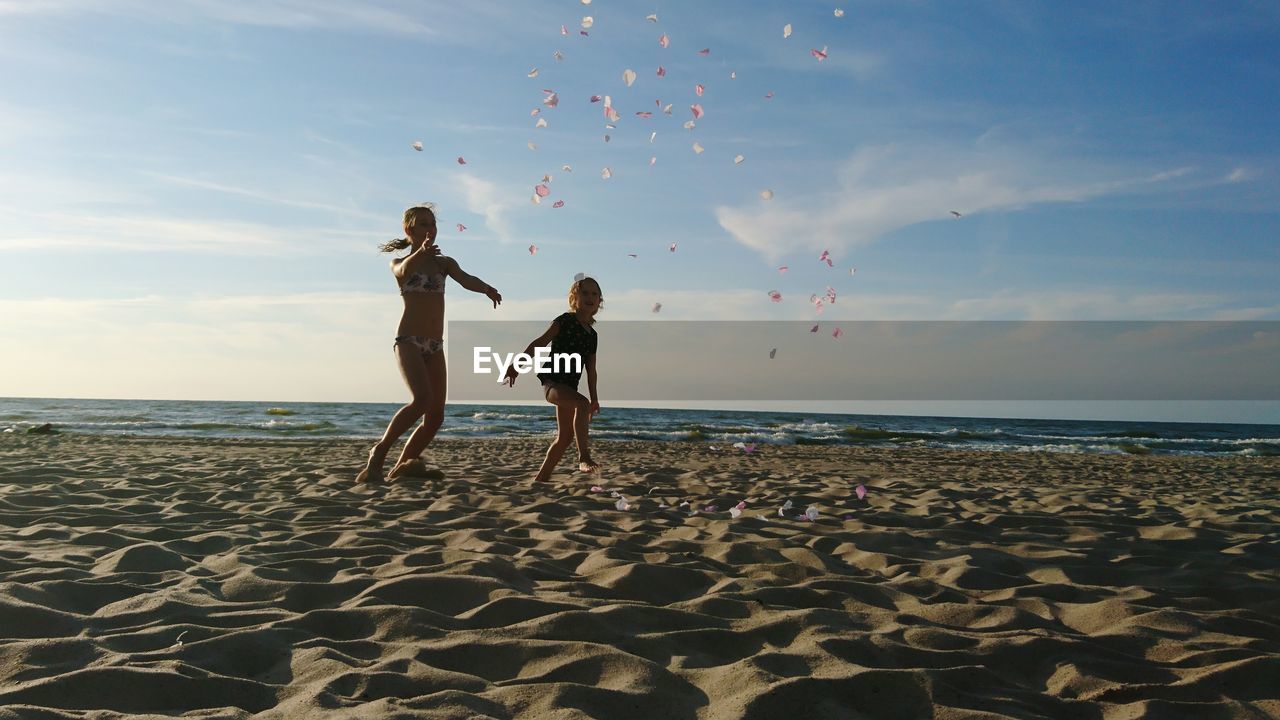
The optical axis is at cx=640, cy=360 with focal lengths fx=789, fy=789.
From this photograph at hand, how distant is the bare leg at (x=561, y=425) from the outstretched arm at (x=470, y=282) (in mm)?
964

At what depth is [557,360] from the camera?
6.11m

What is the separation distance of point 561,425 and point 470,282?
1.33 m

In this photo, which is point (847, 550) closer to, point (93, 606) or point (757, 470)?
point (93, 606)

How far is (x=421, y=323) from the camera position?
18.9 ft

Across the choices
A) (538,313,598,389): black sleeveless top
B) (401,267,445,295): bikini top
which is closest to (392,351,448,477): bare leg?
(401,267,445,295): bikini top

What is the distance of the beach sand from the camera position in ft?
6.64

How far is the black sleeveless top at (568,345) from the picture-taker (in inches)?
240

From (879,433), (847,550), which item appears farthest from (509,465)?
(879,433)

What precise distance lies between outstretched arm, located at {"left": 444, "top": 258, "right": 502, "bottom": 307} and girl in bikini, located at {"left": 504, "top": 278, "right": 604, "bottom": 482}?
2.15 feet

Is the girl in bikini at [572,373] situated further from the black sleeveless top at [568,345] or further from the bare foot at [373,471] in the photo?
the bare foot at [373,471]

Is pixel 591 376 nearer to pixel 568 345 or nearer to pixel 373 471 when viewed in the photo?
pixel 568 345

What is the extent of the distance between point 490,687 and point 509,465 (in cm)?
621

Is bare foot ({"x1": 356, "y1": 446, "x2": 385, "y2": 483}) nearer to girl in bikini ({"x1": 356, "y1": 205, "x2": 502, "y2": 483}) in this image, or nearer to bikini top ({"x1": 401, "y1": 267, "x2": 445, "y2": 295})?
girl in bikini ({"x1": 356, "y1": 205, "x2": 502, "y2": 483})

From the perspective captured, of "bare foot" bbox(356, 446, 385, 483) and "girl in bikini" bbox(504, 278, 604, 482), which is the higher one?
"girl in bikini" bbox(504, 278, 604, 482)
